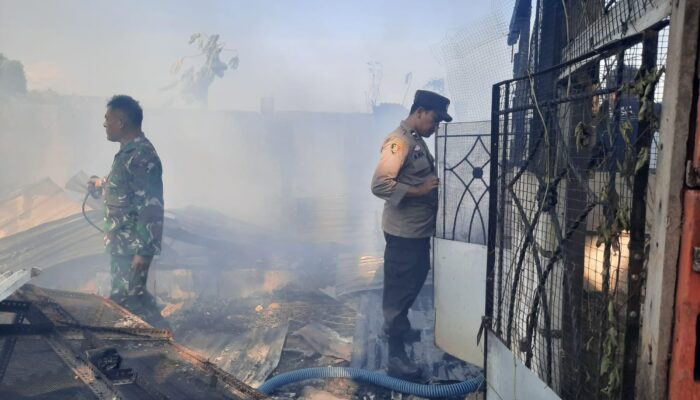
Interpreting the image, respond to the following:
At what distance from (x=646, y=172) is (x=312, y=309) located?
17.3 ft

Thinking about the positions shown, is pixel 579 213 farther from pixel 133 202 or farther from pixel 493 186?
pixel 133 202

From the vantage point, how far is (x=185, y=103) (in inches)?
917

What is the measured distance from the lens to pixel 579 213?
2.44 metres

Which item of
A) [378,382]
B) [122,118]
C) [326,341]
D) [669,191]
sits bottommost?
[326,341]

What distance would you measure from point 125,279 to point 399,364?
8.65 ft

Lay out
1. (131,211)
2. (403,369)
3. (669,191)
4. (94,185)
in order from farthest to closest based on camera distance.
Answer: (94,185) < (131,211) < (403,369) < (669,191)

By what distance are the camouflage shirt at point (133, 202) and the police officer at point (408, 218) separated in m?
2.11

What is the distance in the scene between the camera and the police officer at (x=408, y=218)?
4.21 m

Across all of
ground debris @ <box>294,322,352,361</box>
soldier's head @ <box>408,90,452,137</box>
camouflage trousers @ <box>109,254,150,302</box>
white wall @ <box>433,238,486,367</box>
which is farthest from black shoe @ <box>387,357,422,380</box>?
camouflage trousers @ <box>109,254,150,302</box>

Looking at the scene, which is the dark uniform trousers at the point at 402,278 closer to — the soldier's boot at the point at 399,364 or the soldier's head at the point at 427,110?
the soldier's boot at the point at 399,364

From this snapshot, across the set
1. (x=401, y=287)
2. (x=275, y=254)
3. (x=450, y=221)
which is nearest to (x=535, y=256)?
(x=401, y=287)

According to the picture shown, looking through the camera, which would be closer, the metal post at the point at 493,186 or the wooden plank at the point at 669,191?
the wooden plank at the point at 669,191

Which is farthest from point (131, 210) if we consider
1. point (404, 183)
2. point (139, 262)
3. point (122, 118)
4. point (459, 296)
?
point (459, 296)

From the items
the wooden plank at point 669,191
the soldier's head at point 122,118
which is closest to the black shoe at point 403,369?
the wooden plank at point 669,191
